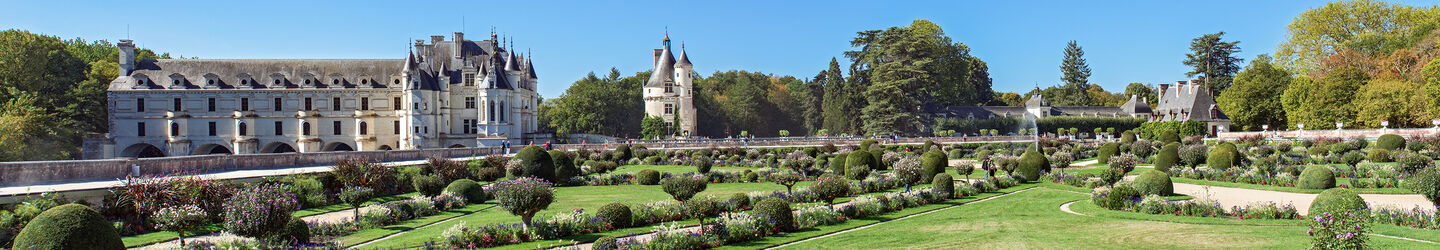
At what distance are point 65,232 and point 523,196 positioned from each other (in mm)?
5951

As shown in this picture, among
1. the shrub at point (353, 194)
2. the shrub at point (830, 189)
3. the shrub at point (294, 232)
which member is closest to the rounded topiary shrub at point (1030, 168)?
the shrub at point (830, 189)

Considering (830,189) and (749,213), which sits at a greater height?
(830,189)

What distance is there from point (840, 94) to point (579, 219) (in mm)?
55349

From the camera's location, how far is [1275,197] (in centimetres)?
1947

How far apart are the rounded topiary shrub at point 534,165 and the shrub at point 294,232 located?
12308 mm

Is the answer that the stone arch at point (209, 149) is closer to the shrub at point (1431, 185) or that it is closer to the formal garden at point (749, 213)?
the formal garden at point (749, 213)

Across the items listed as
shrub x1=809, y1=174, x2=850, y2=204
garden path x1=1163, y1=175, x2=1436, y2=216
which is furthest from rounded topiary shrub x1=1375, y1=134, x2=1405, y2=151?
shrub x1=809, y1=174, x2=850, y2=204

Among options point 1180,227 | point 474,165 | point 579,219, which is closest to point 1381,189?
point 1180,227

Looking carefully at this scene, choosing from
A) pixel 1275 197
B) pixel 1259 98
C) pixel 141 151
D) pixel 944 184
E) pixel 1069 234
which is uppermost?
pixel 1259 98

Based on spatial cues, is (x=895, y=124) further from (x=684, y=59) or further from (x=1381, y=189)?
(x=1381, y=189)

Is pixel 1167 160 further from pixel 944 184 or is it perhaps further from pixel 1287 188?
pixel 944 184

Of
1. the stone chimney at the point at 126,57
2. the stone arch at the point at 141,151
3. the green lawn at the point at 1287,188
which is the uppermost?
the stone chimney at the point at 126,57

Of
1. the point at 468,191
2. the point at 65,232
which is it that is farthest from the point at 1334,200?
the point at 65,232

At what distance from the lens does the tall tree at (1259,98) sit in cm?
6106
